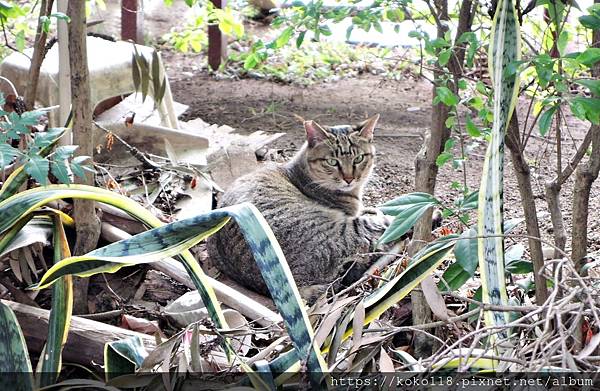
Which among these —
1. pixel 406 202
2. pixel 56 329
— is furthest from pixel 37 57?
pixel 406 202

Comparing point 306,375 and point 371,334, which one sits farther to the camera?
point 371,334

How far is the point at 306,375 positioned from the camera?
4.99ft

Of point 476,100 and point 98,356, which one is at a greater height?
point 476,100

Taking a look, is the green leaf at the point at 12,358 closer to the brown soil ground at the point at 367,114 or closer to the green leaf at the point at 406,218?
the green leaf at the point at 406,218

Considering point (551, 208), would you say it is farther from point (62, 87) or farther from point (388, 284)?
point (62, 87)

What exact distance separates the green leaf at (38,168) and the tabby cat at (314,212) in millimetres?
1088

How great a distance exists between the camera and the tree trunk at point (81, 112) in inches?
82.6

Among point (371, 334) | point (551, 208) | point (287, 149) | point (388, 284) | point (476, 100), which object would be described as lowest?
point (287, 149)

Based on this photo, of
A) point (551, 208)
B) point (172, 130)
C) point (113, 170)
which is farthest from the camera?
point (172, 130)

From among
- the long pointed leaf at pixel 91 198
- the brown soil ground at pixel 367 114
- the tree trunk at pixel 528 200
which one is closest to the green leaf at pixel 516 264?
the tree trunk at pixel 528 200

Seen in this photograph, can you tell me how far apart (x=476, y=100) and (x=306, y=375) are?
808 mm

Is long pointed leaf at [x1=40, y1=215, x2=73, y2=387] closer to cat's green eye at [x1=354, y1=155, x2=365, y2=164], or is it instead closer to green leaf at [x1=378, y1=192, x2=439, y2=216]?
green leaf at [x1=378, y1=192, x2=439, y2=216]

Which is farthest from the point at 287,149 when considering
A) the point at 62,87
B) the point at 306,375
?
the point at 306,375

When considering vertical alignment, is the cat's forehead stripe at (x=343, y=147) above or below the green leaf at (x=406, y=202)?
below
